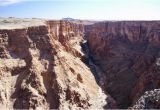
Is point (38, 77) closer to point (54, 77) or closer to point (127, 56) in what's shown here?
point (54, 77)

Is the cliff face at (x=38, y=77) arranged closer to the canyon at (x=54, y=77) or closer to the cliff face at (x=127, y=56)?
the canyon at (x=54, y=77)

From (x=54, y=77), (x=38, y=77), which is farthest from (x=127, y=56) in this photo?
(x=38, y=77)

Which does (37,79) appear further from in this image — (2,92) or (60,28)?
(60,28)

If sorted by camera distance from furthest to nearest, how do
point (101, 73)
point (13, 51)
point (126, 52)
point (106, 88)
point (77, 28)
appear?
point (77, 28), point (126, 52), point (101, 73), point (106, 88), point (13, 51)

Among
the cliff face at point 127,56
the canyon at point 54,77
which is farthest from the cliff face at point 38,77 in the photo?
the cliff face at point 127,56

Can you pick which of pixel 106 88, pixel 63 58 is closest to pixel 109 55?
pixel 106 88

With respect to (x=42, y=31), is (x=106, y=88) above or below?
below
